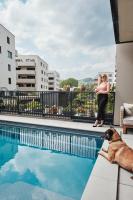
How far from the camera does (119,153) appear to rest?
240 cm

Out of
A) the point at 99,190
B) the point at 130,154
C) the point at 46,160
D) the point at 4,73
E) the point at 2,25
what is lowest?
the point at 46,160

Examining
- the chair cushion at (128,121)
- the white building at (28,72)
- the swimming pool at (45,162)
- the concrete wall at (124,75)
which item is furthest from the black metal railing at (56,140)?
the white building at (28,72)

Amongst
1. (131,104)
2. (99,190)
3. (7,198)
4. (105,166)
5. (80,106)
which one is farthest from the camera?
(80,106)

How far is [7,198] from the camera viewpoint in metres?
2.02

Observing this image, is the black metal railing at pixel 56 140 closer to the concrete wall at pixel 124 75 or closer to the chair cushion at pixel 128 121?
the chair cushion at pixel 128 121

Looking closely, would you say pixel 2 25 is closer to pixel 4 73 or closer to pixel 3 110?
pixel 4 73

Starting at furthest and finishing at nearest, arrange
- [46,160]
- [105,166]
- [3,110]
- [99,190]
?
[3,110] → [46,160] → [105,166] → [99,190]

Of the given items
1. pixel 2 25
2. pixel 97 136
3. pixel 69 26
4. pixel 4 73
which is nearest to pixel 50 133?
pixel 97 136

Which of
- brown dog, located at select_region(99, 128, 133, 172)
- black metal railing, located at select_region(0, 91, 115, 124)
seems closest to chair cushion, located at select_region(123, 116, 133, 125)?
black metal railing, located at select_region(0, 91, 115, 124)

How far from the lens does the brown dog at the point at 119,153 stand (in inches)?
87.3

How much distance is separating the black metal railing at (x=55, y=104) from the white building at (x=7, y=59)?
12093mm

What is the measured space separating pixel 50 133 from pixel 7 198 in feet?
9.51

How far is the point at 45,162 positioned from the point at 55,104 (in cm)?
341

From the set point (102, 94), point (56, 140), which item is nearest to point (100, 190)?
point (56, 140)
